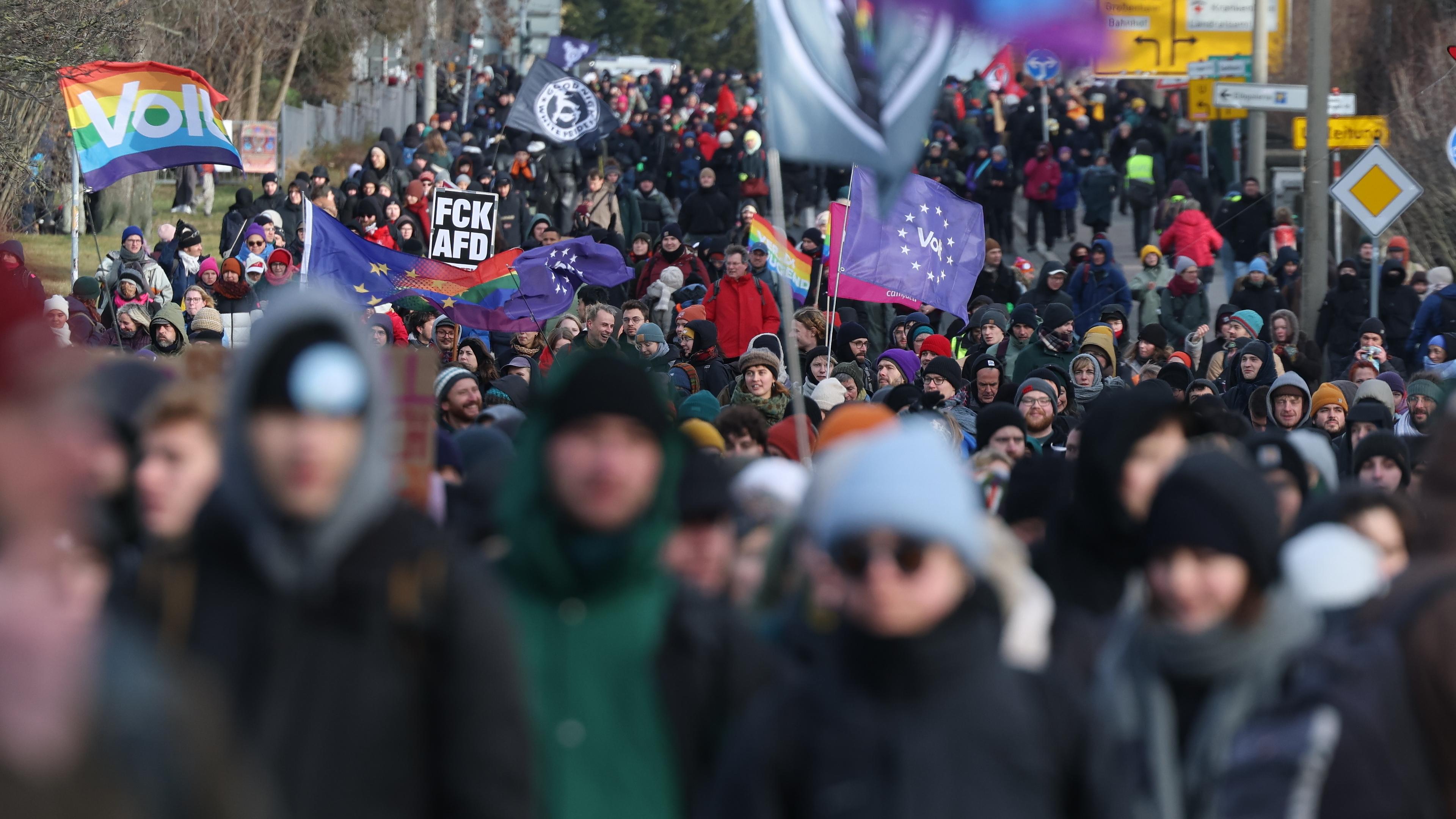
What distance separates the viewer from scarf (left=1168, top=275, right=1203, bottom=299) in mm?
18719

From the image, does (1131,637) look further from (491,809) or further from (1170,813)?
(491,809)

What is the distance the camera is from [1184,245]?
71.5 feet

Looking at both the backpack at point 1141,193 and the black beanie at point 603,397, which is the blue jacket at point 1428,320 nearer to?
the backpack at point 1141,193

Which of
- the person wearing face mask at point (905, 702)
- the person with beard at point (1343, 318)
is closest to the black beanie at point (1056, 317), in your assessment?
the person with beard at point (1343, 318)

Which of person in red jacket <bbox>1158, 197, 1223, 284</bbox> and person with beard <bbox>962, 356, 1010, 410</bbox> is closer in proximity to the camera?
person with beard <bbox>962, 356, 1010, 410</bbox>

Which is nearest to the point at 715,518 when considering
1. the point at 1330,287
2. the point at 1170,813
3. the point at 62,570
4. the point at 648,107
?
the point at 1170,813

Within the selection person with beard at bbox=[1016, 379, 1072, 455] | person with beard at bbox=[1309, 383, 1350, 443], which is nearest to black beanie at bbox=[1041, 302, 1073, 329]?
person with beard at bbox=[1309, 383, 1350, 443]

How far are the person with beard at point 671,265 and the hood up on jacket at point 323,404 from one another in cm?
1607

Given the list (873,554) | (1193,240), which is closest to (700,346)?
(1193,240)

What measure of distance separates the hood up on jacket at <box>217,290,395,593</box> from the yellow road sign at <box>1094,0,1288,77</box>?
106 ft

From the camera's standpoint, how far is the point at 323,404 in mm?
2910

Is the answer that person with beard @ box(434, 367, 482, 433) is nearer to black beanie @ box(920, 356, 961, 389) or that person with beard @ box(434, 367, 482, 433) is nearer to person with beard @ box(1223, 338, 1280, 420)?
black beanie @ box(920, 356, 961, 389)

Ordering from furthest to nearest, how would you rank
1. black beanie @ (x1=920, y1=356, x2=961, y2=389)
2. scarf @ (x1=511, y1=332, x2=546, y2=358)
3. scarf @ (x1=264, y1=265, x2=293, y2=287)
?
scarf @ (x1=264, y1=265, x2=293, y2=287) < scarf @ (x1=511, y1=332, x2=546, y2=358) < black beanie @ (x1=920, y1=356, x2=961, y2=389)

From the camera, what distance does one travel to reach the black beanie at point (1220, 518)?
3.45 meters
